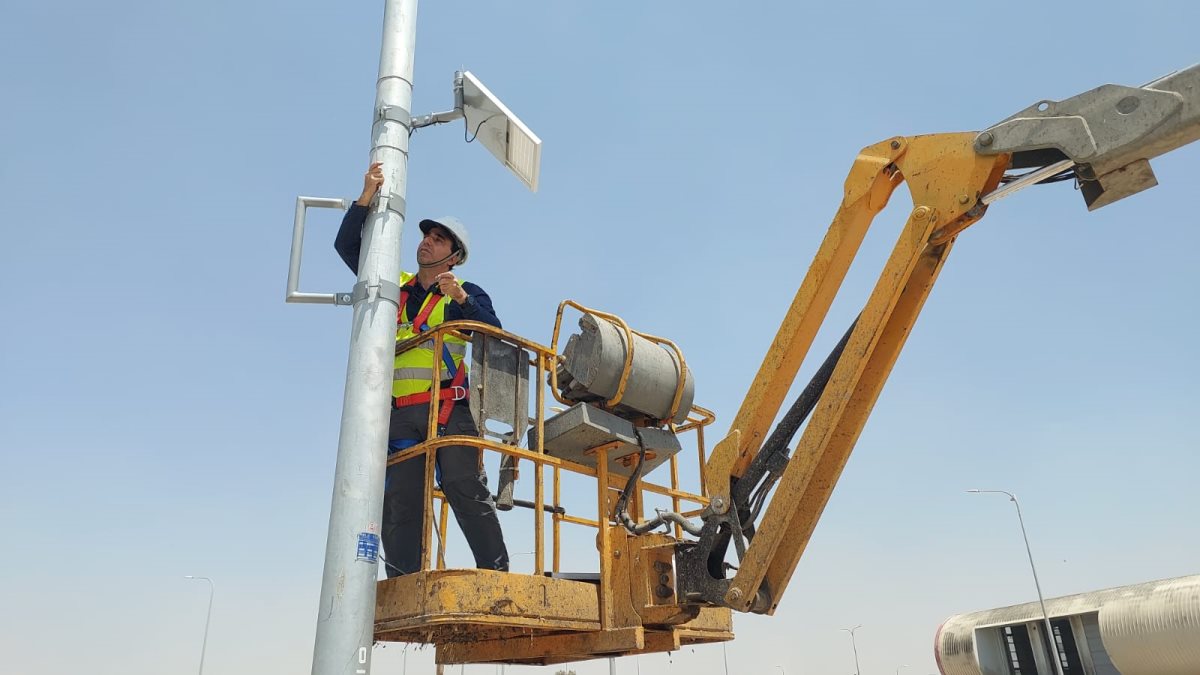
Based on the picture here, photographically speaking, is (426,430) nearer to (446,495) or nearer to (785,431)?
(446,495)

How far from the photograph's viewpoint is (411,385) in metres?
6.13

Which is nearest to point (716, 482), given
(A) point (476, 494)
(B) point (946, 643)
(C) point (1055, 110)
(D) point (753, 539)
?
(D) point (753, 539)

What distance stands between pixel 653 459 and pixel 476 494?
62.3 inches

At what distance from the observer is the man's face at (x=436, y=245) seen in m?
6.76

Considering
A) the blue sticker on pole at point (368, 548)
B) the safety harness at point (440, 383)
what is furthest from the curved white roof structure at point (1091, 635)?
the blue sticker on pole at point (368, 548)

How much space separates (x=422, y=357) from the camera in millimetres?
6172

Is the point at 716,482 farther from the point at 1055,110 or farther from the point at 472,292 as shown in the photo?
the point at 1055,110

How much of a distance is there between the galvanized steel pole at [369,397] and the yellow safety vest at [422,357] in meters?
0.78

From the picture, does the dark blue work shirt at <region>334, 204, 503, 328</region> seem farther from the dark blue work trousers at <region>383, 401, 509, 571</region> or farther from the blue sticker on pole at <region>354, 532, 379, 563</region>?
the blue sticker on pole at <region>354, 532, 379, 563</region>

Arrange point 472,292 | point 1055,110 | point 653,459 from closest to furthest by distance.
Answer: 1. point 1055,110
2. point 472,292
3. point 653,459

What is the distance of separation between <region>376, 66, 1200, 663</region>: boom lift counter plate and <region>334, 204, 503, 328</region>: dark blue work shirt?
13.3 inches

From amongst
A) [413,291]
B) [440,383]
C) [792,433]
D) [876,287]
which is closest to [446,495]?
[440,383]

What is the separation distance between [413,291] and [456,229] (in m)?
0.61

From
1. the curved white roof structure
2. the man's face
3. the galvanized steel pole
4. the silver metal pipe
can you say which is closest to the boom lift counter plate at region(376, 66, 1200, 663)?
the silver metal pipe
